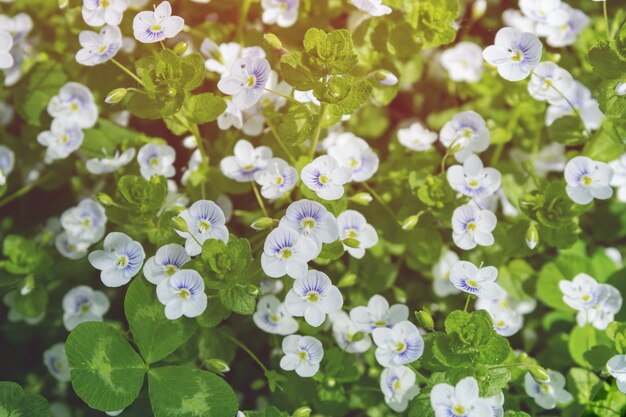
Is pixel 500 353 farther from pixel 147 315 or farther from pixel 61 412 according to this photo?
pixel 61 412

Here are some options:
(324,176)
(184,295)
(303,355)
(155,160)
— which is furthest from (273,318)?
(155,160)

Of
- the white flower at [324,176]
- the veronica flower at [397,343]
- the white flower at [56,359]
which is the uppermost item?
the white flower at [324,176]

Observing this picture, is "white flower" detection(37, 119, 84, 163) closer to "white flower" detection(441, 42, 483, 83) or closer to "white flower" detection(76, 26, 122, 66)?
"white flower" detection(76, 26, 122, 66)

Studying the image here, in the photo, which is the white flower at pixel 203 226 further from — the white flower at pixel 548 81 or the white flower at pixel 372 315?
the white flower at pixel 548 81

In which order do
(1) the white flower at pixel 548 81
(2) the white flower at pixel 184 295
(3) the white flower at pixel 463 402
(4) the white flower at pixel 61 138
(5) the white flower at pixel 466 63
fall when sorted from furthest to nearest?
(5) the white flower at pixel 466 63
(4) the white flower at pixel 61 138
(1) the white flower at pixel 548 81
(2) the white flower at pixel 184 295
(3) the white flower at pixel 463 402

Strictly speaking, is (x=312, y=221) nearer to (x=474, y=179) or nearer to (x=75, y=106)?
(x=474, y=179)

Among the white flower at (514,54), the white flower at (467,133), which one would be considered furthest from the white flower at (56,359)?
the white flower at (514,54)
